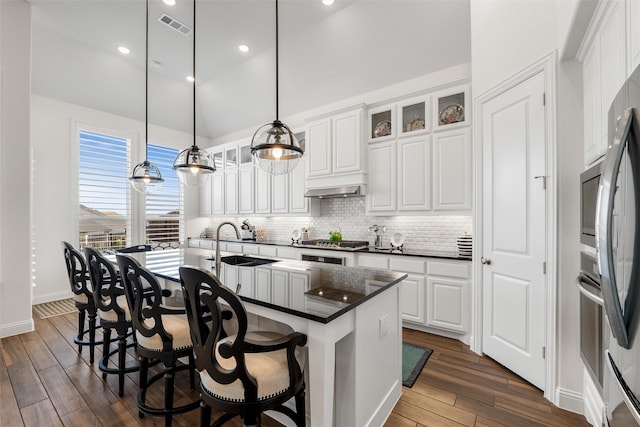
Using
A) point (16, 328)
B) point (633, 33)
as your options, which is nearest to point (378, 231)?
point (633, 33)

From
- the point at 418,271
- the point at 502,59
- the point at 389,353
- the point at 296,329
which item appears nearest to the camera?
the point at 296,329

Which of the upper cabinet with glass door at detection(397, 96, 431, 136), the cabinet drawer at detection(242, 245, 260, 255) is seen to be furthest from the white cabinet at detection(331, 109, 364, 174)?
the cabinet drawer at detection(242, 245, 260, 255)

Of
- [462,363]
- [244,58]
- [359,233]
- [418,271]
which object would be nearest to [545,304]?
[462,363]

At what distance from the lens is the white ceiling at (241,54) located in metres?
3.46

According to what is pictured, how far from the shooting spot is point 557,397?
1986mm

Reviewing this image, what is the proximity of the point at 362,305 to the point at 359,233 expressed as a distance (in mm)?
2894

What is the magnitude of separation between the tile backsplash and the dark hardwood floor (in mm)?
1411

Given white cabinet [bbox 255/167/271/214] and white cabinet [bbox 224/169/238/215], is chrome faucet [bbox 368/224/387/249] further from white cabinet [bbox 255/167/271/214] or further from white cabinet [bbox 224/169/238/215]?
white cabinet [bbox 224/169/238/215]

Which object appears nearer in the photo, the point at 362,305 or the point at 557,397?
the point at 362,305

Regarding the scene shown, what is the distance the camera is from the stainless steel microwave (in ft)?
4.99

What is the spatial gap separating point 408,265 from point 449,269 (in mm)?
443

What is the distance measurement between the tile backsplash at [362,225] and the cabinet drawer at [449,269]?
63cm

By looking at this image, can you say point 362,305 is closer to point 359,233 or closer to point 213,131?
point 359,233

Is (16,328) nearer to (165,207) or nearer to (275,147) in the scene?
(165,207)
